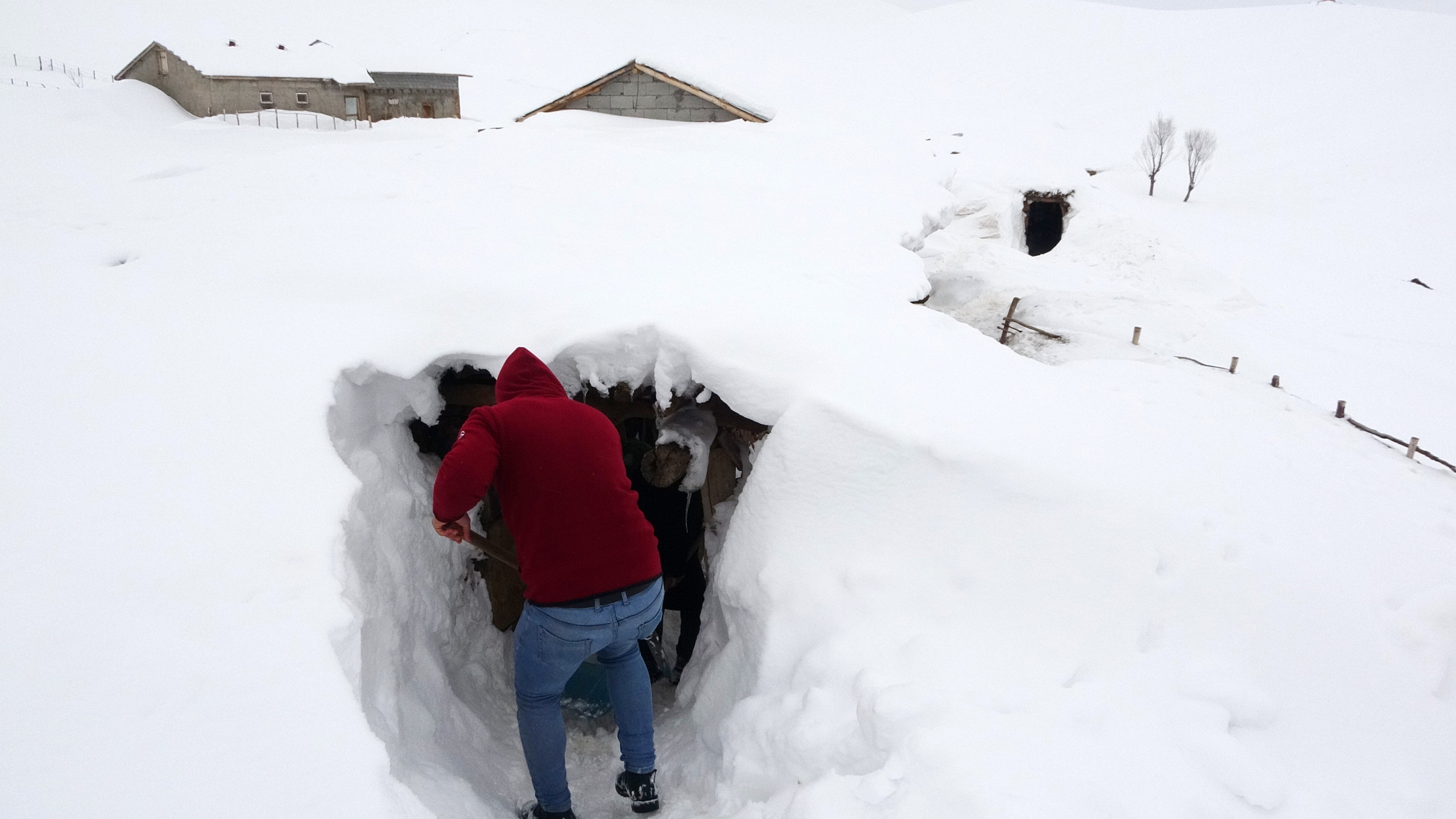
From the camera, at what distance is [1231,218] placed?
27.6 m

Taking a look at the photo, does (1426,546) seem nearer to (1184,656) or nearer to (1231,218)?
(1184,656)

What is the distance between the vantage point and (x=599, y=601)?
2.80 metres

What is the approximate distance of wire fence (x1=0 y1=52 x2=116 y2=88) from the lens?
81.9ft

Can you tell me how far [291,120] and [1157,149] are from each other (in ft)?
110

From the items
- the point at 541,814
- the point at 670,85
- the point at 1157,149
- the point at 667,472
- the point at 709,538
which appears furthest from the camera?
the point at 1157,149

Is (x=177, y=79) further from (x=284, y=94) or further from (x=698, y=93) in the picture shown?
(x=698, y=93)

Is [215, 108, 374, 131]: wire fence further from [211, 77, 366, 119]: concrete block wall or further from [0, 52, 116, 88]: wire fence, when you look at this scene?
[0, 52, 116, 88]: wire fence

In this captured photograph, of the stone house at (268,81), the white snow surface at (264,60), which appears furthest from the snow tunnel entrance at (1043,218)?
the white snow surface at (264,60)

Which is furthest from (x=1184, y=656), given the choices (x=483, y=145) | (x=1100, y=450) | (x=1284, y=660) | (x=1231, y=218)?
(x=1231, y=218)

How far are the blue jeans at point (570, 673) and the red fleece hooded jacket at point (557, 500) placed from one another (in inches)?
3.8

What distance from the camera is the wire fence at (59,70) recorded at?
81.9ft

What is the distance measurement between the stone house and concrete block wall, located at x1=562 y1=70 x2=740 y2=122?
13.1 meters

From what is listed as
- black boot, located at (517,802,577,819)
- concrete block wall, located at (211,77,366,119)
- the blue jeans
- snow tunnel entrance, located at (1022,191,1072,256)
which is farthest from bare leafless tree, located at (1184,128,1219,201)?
black boot, located at (517,802,577,819)

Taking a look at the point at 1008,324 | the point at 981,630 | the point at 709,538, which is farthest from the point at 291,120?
the point at 981,630
